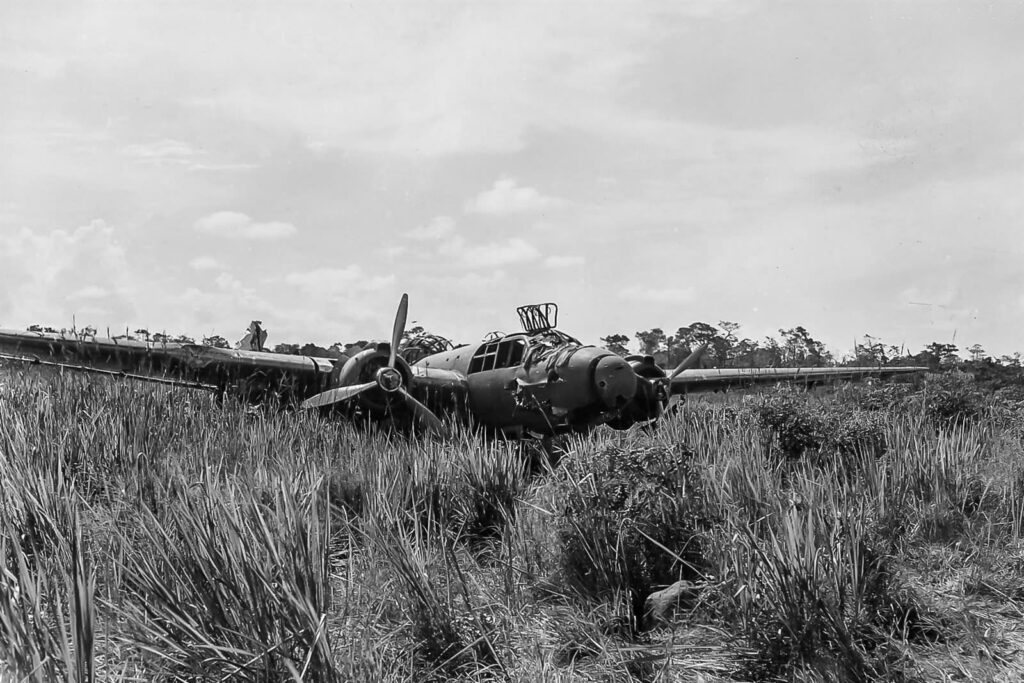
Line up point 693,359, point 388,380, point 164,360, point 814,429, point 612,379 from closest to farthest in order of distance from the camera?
point 814,429 < point 164,360 < point 612,379 < point 388,380 < point 693,359

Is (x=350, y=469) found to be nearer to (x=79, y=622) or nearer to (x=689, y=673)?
(x=689, y=673)

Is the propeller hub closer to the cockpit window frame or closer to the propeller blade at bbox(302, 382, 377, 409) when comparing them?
the propeller blade at bbox(302, 382, 377, 409)

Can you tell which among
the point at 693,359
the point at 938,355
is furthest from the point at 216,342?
the point at 938,355

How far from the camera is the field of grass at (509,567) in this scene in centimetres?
361

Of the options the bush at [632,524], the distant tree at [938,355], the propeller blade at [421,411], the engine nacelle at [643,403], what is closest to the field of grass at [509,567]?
the bush at [632,524]

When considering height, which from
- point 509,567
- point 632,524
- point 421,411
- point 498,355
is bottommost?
point 509,567

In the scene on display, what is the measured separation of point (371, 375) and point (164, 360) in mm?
4063

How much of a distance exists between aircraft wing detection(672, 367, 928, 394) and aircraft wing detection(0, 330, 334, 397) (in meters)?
8.84

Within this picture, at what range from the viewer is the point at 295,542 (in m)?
3.80

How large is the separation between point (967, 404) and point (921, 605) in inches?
376

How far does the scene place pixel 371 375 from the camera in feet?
46.2

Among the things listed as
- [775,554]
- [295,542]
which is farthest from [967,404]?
[295,542]

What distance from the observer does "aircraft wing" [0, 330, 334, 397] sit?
387 inches

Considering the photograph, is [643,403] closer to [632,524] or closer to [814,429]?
[814,429]
